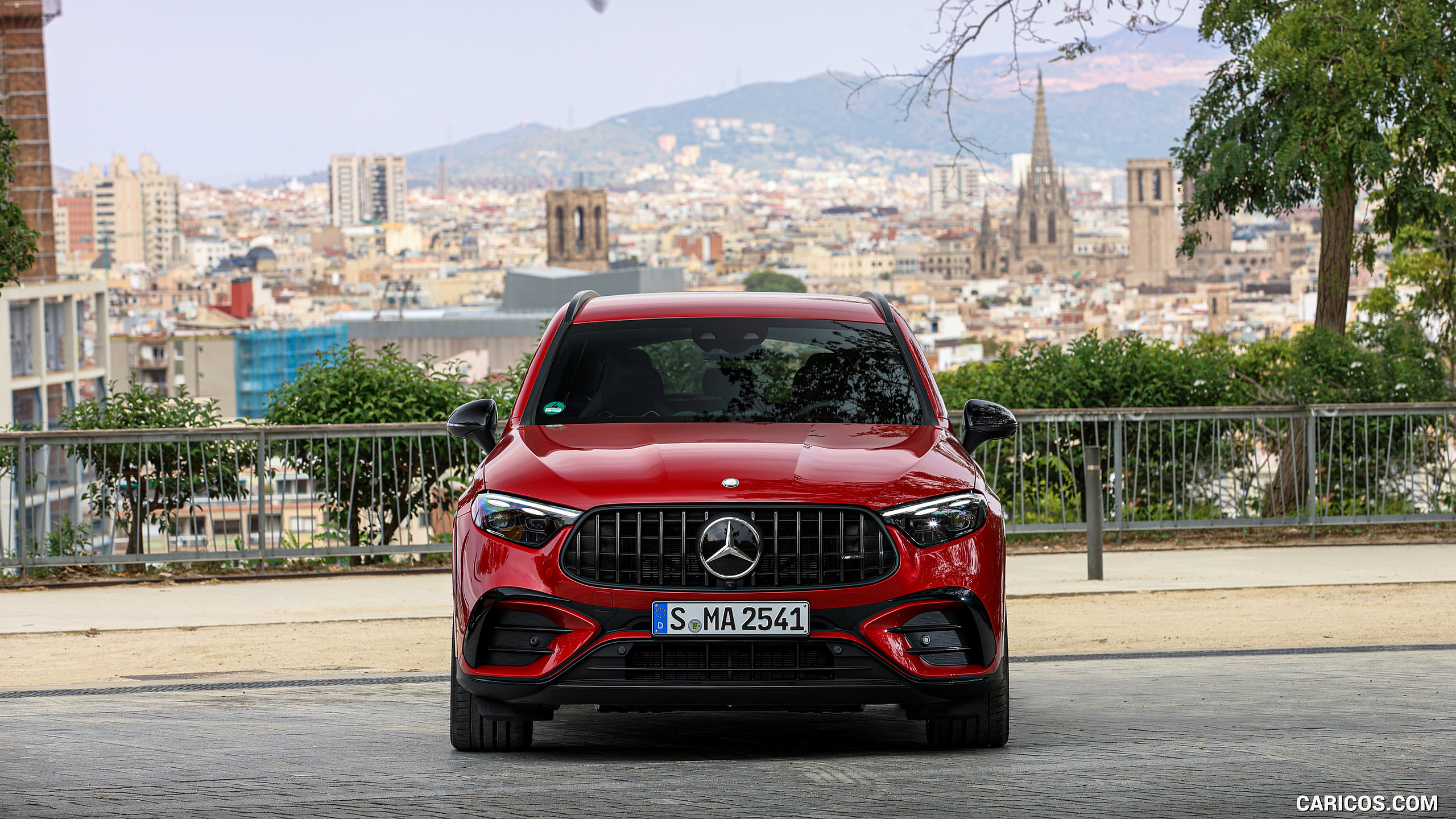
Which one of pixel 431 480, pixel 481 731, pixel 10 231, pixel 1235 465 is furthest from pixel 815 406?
pixel 10 231

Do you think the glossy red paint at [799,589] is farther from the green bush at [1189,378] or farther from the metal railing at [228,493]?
the green bush at [1189,378]

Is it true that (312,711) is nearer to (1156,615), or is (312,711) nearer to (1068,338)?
(1156,615)

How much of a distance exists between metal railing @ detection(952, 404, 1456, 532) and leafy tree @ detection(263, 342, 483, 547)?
451 cm

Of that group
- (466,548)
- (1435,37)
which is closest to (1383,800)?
(466,548)

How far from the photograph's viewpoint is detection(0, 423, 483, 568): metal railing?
12094mm

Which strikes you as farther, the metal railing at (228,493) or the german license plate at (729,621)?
the metal railing at (228,493)

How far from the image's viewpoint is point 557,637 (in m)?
5.19

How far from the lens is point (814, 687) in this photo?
5172mm

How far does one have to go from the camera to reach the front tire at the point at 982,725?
549 centimetres

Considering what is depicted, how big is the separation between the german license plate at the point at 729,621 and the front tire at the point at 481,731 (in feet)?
2.77

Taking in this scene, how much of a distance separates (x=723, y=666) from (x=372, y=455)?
7984mm

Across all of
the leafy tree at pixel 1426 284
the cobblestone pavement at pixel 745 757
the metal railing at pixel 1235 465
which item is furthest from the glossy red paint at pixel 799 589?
the leafy tree at pixel 1426 284

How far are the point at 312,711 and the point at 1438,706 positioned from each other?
15.3 feet

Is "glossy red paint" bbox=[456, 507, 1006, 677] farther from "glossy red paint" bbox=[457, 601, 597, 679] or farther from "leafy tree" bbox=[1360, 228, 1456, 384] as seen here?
"leafy tree" bbox=[1360, 228, 1456, 384]
